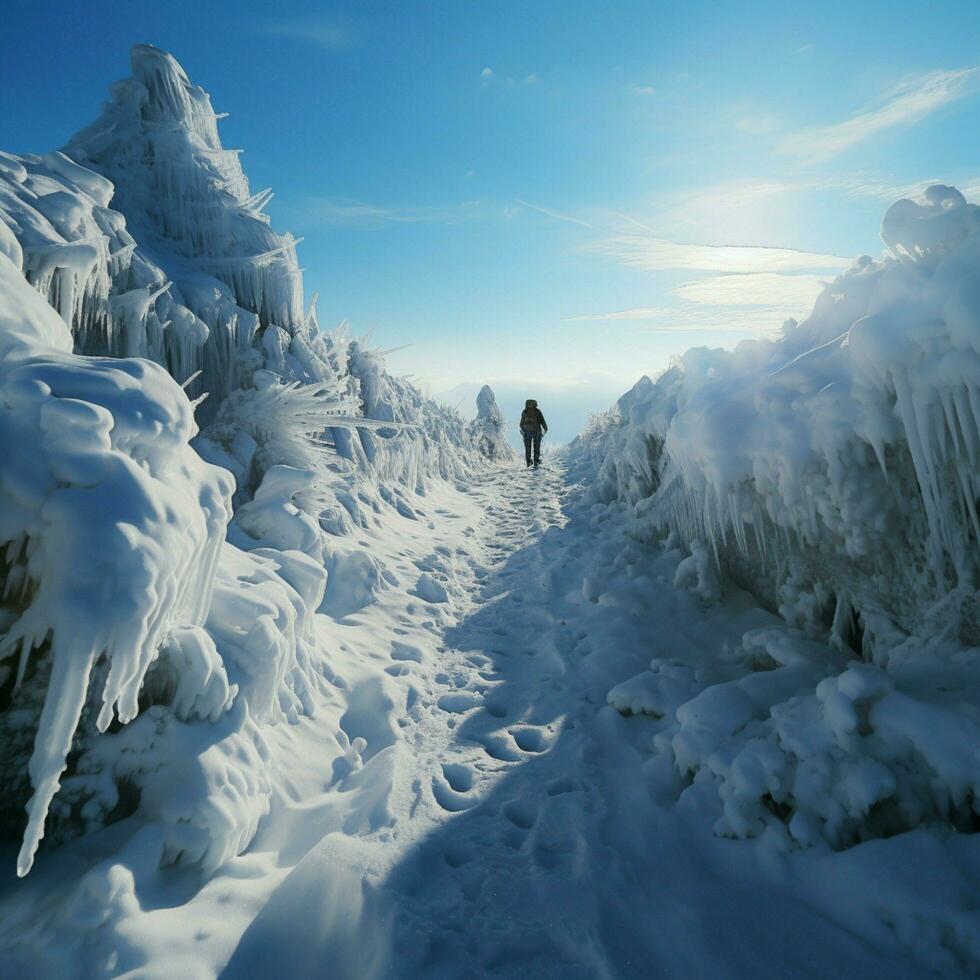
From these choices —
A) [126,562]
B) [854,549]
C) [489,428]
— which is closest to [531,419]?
[489,428]

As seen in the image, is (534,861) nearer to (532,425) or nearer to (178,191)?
(178,191)

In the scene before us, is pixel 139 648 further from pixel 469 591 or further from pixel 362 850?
pixel 469 591

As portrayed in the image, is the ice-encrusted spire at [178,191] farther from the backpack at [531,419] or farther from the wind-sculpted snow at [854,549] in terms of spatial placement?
the backpack at [531,419]

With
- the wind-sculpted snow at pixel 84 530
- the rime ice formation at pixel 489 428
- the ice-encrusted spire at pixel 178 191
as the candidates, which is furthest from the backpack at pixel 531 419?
the wind-sculpted snow at pixel 84 530

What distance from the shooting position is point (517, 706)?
3.84 meters

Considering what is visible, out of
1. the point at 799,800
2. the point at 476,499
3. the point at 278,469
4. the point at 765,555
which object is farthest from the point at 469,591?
the point at 476,499

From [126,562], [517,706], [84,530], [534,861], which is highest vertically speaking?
[84,530]

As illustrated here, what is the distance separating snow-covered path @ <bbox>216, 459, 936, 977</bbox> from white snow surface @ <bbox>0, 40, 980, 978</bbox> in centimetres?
2

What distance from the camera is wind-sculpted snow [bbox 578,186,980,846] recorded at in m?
2.26

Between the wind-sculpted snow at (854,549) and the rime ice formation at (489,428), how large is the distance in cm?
1997

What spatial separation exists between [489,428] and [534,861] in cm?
2454

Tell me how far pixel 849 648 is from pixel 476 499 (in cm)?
971

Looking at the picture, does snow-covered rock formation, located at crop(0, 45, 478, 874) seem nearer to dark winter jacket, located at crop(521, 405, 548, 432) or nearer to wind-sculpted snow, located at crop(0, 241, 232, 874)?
wind-sculpted snow, located at crop(0, 241, 232, 874)

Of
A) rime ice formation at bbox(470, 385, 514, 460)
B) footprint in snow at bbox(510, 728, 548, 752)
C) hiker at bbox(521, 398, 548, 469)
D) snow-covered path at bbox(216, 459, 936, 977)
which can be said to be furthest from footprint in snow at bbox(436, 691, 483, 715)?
rime ice formation at bbox(470, 385, 514, 460)
